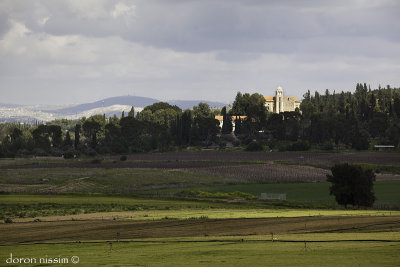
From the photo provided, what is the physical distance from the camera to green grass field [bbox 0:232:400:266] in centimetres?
3098

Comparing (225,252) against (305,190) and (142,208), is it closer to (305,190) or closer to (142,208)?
(142,208)

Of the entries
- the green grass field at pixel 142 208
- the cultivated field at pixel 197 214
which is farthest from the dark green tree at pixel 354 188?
the green grass field at pixel 142 208

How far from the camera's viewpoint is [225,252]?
3488 cm

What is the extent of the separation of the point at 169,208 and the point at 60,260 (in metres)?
42.5

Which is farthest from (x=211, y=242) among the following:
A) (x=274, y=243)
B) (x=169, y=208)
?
(x=169, y=208)

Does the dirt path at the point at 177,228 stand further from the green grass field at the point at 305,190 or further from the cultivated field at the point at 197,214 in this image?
the green grass field at the point at 305,190

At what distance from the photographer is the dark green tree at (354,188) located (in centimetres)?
8381

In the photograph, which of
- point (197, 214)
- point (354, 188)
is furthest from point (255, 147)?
point (197, 214)

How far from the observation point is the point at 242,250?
117 ft

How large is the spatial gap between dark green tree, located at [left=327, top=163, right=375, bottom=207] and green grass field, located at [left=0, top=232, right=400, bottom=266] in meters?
42.6

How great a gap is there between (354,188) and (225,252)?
53.9 meters

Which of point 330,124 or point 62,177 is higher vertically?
point 330,124

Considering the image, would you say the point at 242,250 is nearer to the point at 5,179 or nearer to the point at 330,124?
the point at 5,179

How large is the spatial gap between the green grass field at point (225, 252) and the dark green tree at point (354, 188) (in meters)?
42.6
